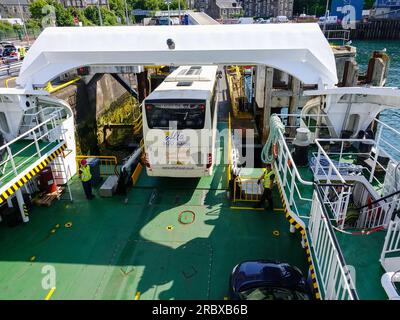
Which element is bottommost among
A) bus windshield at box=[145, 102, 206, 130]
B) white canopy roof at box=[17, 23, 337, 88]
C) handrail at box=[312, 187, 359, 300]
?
handrail at box=[312, 187, 359, 300]

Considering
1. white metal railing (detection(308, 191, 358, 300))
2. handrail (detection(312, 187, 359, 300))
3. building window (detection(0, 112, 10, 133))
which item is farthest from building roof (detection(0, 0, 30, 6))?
handrail (detection(312, 187, 359, 300))

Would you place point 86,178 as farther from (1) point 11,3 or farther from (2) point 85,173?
(1) point 11,3

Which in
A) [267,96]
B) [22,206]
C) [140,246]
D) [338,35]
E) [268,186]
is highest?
[267,96]

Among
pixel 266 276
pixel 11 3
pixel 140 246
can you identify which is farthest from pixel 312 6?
pixel 266 276

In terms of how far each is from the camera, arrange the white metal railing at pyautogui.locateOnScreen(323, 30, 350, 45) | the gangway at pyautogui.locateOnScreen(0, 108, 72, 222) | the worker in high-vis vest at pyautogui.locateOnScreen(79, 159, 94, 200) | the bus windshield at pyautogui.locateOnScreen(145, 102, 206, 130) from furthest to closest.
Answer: the white metal railing at pyautogui.locateOnScreen(323, 30, 350, 45), the worker in high-vis vest at pyautogui.locateOnScreen(79, 159, 94, 200), the bus windshield at pyautogui.locateOnScreen(145, 102, 206, 130), the gangway at pyautogui.locateOnScreen(0, 108, 72, 222)

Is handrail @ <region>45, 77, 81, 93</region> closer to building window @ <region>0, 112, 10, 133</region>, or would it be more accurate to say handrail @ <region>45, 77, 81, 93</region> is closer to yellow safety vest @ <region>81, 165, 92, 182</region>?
building window @ <region>0, 112, 10, 133</region>

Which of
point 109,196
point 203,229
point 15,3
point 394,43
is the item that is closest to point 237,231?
point 203,229

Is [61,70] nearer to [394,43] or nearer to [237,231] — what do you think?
[237,231]
